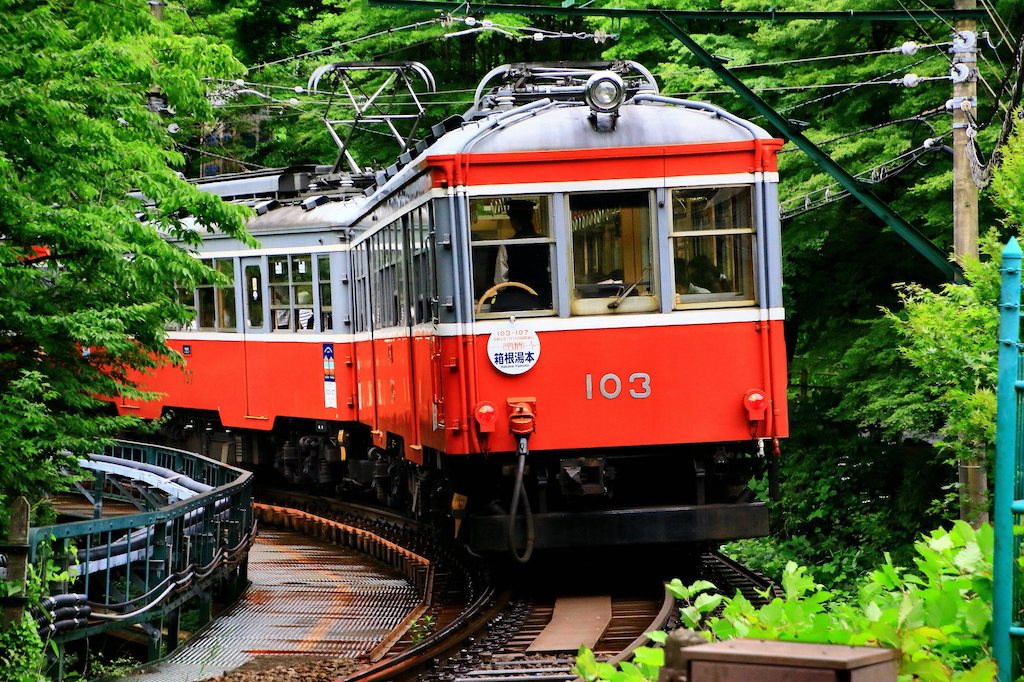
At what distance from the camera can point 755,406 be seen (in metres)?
10.1

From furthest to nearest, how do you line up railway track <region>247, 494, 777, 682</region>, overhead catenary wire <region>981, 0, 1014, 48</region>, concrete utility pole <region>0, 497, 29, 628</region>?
overhead catenary wire <region>981, 0, 1014, 48</region> < railway track <region>247, 494, 777, 682</region> < concrete utility pole <region>0, 497, 29, 628</region>

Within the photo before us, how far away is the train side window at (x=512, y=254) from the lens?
10055mm

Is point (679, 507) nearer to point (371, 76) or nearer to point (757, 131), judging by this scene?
point (757, 131)

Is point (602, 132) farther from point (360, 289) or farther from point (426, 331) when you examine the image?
point (360, 289)

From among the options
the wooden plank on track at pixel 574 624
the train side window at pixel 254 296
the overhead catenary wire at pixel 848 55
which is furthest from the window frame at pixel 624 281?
the train side window at pixel 254 296

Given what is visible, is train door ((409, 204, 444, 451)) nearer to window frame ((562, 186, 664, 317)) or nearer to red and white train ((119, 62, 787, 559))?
red and white train ((119, 62, 787, 559))

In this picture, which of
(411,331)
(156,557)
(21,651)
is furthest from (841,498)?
(21,651)

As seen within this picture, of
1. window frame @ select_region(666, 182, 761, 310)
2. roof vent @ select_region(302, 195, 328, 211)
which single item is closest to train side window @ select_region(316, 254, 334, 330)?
roof vent @ select_region(302, 195, 328, 211)

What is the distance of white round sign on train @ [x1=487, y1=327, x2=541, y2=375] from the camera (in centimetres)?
1003

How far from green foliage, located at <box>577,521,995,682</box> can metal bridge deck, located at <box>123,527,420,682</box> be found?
5.12m

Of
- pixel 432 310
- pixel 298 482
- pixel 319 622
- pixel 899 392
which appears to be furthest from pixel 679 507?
pixel 298 482

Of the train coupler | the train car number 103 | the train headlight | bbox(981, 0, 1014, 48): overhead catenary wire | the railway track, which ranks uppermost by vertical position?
bbox(981, 0, 1014, 48): overhead catenary wire

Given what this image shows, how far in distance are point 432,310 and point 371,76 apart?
64.7 ft

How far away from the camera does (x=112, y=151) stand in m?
10.4
